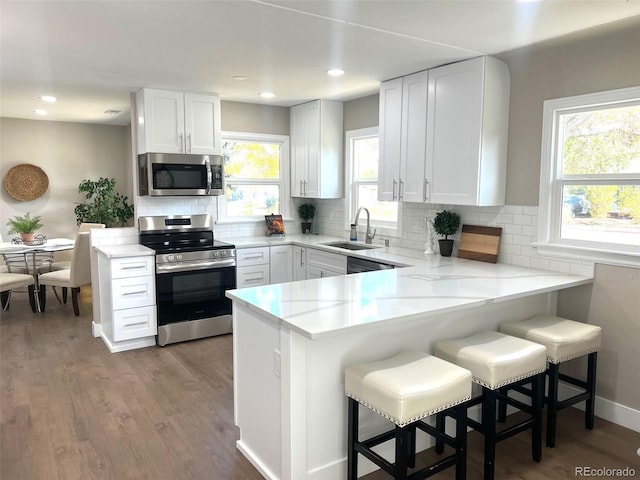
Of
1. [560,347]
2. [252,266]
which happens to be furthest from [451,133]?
[252,266]

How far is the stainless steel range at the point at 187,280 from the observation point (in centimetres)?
432

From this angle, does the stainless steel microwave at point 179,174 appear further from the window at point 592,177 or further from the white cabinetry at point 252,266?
the window at point 592,177

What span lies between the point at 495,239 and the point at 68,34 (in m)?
3.20

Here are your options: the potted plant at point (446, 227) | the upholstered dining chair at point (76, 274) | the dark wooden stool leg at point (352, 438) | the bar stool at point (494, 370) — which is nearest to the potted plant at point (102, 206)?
the upholstered dining chair at point (76, 274)

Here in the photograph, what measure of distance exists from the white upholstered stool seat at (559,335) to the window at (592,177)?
0.49 m

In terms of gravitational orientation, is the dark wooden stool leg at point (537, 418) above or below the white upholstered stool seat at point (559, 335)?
below

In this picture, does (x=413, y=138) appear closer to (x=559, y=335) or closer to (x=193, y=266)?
(x=559, y=335)

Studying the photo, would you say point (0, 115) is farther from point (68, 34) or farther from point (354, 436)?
point (354, 436)

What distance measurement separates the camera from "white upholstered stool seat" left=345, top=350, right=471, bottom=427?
195cm

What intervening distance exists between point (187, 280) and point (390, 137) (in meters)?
2.24

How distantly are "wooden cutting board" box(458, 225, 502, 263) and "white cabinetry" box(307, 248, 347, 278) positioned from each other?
1065mm

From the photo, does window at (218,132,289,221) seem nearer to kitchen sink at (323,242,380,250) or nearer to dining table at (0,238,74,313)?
kitchen sink at (323,242,380,250)

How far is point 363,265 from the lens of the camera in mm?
4059

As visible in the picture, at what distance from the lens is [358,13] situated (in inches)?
101
